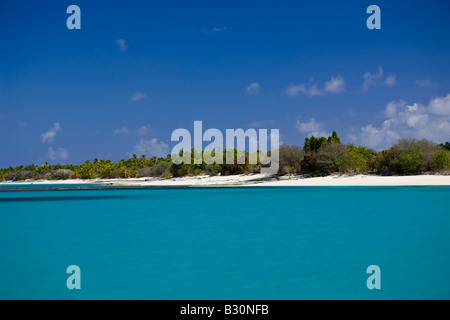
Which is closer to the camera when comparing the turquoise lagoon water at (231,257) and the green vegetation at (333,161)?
the turquoise lagoon water at (231,257)

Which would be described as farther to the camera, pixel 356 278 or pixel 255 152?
pixel 255 152

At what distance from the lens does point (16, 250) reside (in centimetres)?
1186

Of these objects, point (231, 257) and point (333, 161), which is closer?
point (231, 257)

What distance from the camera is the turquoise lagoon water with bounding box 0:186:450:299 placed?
25.5ft

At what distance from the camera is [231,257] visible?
10.4 meters

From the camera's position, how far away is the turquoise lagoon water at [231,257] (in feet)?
25.5

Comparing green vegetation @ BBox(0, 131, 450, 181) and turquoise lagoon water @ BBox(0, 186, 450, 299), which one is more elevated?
green vegetation @ BBox(0, 131, 450, 181)

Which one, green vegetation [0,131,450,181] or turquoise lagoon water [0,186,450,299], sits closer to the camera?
turquoise lagoon water [0,186,450,299]

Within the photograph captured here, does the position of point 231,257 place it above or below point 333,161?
below

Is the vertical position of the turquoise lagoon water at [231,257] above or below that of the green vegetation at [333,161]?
below

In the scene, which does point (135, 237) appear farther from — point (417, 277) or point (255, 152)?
point (255, 152)
